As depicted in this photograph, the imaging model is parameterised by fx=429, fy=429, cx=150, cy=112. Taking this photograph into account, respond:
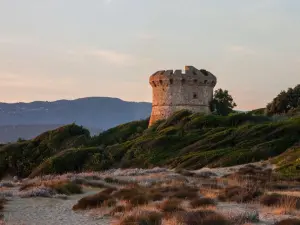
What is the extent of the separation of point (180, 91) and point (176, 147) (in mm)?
14169

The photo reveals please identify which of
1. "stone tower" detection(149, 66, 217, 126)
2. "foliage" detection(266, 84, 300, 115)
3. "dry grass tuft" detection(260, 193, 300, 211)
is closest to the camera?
"dry grass tuft" detection(260, 193, 300, 211)

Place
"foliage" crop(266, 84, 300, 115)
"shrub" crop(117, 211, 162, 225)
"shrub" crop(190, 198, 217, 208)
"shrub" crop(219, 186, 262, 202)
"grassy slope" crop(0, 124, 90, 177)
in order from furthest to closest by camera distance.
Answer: "foliage" crop(266, 84, 300, 115) < "grassy slope" crop(0, 124, 90, 177) < "shrub" crop(219, 186, 262, 202) < "shrub" crop(190, 198, 217, 208) < "shrub" crop(117, 211, 162, 225)

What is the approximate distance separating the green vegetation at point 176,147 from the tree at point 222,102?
8.16m

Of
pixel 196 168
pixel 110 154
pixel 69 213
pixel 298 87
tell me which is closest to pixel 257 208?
pixel 69 213

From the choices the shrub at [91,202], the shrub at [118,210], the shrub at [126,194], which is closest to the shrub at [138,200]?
the shrub at [126,194]

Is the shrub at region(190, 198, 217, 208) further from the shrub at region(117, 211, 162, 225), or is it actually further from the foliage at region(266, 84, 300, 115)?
the foliage at region(266, 84, 300, 115)

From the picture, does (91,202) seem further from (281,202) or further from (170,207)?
(281,202)

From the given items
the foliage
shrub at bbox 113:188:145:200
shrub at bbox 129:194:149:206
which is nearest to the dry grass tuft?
shrub at bbox 129:194:149:206

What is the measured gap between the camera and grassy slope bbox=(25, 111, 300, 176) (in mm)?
33719

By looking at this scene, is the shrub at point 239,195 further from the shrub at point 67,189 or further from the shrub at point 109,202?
the shrub at point 67,189

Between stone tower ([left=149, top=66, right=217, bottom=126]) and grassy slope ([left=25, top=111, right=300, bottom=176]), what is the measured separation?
3.57 m

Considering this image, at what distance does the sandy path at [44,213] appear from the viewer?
12516 mm

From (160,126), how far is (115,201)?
34552mm

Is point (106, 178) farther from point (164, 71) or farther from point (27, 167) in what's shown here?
point (164, 71)
